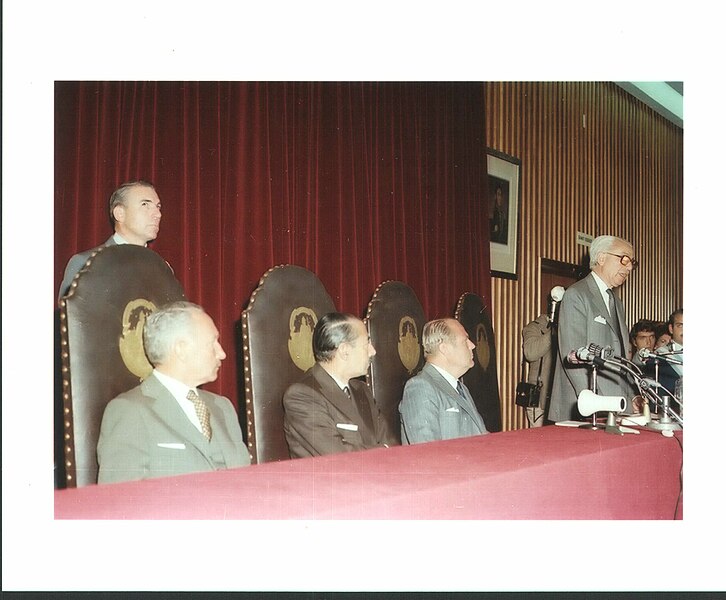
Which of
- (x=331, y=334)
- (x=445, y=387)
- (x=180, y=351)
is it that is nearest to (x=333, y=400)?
(x=331, y=334)

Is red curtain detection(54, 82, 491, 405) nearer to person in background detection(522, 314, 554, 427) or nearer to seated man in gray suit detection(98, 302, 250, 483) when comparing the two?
person in background detection(522, 314, 554, 427)

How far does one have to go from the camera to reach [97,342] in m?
2.38

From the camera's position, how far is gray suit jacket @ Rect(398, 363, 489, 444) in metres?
3.25

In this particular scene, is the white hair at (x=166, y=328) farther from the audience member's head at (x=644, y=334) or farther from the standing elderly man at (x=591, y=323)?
the audience member's head at (x=644, y=334)

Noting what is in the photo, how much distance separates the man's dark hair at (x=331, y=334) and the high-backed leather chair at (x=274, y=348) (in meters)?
0.11

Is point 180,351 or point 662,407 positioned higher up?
point 180,351

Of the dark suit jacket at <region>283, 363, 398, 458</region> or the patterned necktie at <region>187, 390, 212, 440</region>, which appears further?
the dark suit jacket at <region>283, 363, 398, 458</region>

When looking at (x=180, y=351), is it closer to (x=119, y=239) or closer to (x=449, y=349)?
(x=119, y=239)

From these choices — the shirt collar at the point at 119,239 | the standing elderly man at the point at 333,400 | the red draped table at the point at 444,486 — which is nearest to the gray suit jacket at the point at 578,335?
the red draped table at the point at 444,486

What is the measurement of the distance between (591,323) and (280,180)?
1.64 m

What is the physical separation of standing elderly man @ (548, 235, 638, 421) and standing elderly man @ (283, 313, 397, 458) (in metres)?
1.06

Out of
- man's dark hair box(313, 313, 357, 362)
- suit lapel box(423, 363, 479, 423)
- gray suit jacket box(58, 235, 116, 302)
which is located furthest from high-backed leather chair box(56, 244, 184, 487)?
suit lapel box(423, 363, 479, 423)
